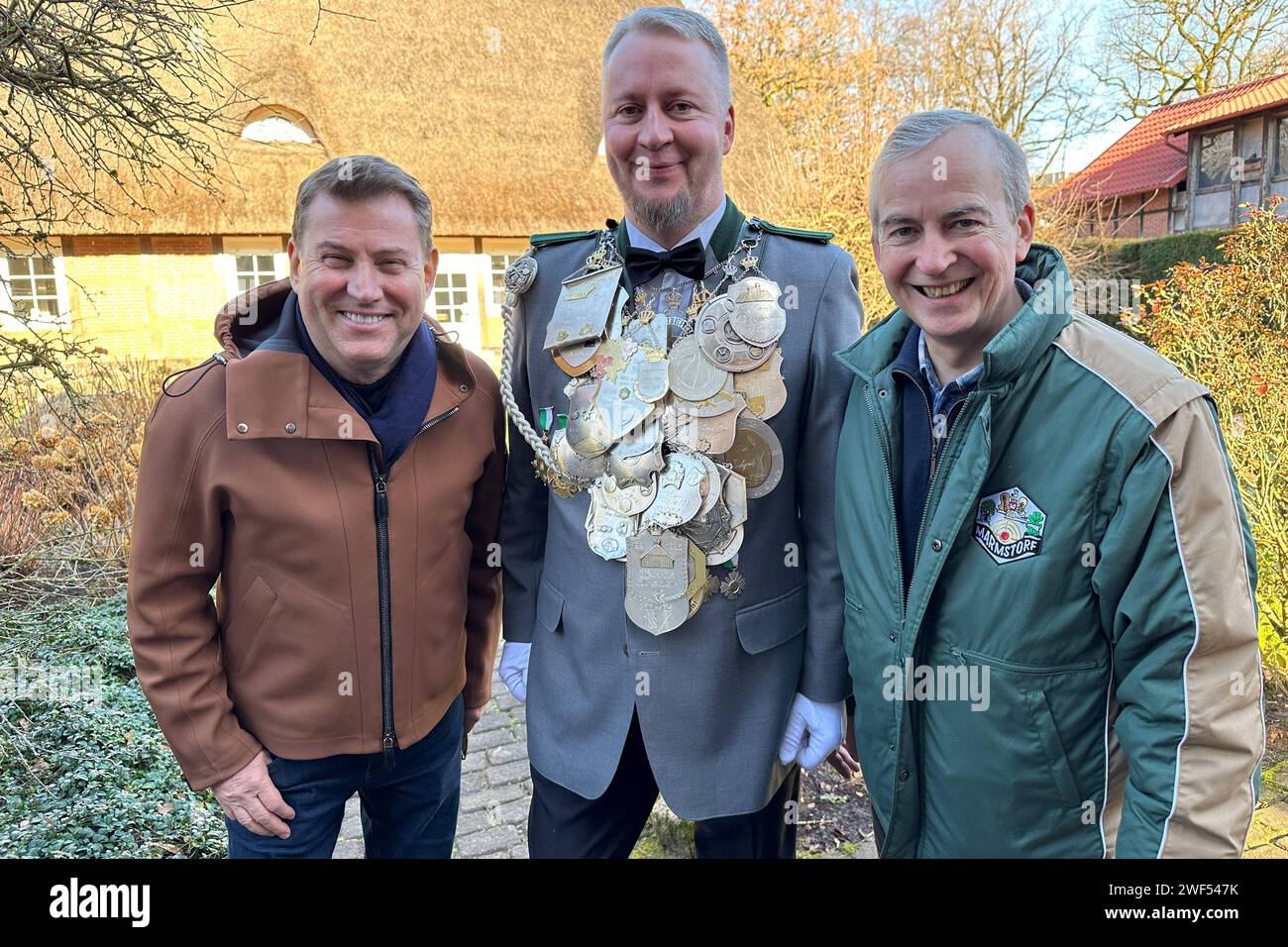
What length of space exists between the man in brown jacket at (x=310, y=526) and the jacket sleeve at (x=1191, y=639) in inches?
59.1

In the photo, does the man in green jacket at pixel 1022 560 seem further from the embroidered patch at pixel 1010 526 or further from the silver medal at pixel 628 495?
the silver medal at pixel 628 495

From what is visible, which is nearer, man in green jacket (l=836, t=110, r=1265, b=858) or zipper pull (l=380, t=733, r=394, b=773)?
man in green jacket (l=836, t=110, r=1265, b=858)

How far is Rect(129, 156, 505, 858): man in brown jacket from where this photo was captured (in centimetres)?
190

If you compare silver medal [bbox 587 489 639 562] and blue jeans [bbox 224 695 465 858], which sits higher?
silver medal [bbox 587 489 639 562]

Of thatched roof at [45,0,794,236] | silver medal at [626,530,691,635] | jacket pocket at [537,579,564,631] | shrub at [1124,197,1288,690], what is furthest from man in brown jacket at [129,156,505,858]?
thatched roof at [45,0,794,236]

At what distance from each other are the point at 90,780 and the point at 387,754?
2361 millimetres

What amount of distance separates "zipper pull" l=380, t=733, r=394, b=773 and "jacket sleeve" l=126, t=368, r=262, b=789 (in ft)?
0.97

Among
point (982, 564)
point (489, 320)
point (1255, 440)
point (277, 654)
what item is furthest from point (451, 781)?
point (489, 320)

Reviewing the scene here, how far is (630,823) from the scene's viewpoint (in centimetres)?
220

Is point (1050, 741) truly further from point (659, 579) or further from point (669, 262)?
point (669, 262)

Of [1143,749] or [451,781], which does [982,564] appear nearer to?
[1143,749]

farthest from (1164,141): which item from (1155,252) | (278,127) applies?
(278,127)

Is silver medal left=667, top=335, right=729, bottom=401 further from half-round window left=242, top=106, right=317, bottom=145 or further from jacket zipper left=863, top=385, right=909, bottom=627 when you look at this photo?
half-round window left=242, top=106, right=317, bottom=145
